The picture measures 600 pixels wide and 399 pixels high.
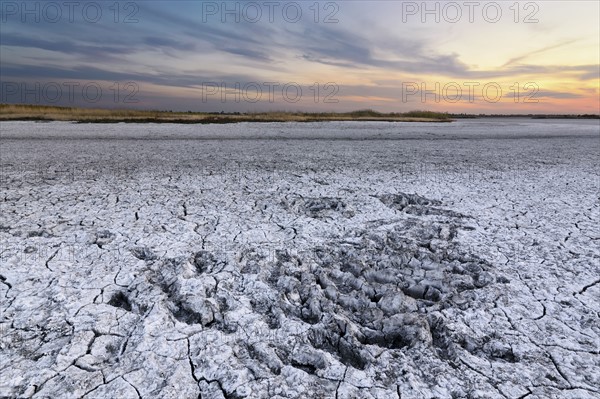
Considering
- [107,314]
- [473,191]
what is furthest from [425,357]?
[473,191]

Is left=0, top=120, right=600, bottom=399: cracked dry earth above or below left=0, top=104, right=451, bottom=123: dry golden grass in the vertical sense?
below

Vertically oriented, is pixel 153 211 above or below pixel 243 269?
above

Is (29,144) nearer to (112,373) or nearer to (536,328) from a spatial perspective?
(112,373)

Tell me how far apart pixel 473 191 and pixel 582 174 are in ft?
11.5

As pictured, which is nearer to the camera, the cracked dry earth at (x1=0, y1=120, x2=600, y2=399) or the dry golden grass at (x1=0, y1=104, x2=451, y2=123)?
the cracked dry earth at (x1=0, y1=120, x2=600, y2=399)

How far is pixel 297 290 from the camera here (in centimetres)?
306

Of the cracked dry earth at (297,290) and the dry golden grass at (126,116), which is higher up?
the dry golden grass at (126,116)

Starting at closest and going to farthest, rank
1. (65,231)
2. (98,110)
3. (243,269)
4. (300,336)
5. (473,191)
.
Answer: (300,336)
(243,269)
(65,231)
(473,191)
(98,110)

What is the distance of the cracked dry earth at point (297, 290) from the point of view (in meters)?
2.15

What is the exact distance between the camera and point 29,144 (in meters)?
11.6

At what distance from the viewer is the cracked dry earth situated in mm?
2146

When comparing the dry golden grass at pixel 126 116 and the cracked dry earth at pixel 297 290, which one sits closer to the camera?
the cracked dry earth at pixel 297 290

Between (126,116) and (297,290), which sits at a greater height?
(126,116)

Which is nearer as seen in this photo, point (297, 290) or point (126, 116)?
point (297, 290)
